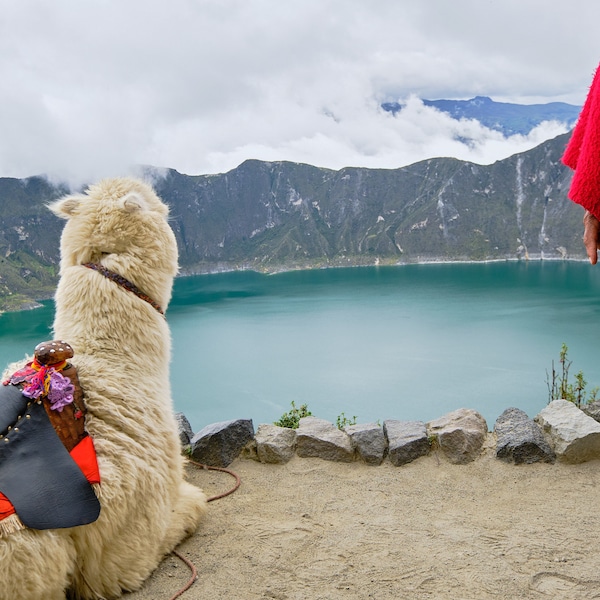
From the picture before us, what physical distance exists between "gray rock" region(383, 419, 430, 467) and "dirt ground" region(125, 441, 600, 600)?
7 cm

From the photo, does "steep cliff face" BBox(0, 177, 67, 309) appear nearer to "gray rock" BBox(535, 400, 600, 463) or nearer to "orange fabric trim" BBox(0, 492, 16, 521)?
"gray rock" BBox(535, 400, 600, 463)

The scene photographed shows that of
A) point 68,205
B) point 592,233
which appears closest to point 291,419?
point 68,205

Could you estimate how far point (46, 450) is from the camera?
6.66 feet

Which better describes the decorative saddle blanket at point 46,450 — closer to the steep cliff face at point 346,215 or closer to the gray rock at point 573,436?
the gray rock at point 573,436

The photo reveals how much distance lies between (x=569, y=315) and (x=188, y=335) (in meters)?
30.3

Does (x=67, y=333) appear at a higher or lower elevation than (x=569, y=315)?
higher

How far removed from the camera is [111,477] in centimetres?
213

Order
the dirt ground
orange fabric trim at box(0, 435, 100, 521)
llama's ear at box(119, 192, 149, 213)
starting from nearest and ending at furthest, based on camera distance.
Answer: orange fabric trim at box(0, 435, 100, 521), the dirt ground, llama's ear at box(119, 192, 149, 213)

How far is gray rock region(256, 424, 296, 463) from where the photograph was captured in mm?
3816

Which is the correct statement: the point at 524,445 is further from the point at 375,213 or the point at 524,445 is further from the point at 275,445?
the point at 375,213

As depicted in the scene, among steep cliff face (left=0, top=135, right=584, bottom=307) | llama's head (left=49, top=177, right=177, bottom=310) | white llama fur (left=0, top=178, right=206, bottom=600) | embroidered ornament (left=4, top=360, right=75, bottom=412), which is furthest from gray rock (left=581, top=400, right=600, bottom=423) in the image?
steep cliff face (left=0, top=135, right=584, bottom=307)

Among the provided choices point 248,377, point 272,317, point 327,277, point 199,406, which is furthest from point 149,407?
point 327,277

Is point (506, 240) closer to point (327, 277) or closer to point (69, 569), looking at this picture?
point (327, 277)

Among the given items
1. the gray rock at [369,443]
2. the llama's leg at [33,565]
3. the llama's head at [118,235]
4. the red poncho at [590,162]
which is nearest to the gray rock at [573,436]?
the gray rock at [369,443]
